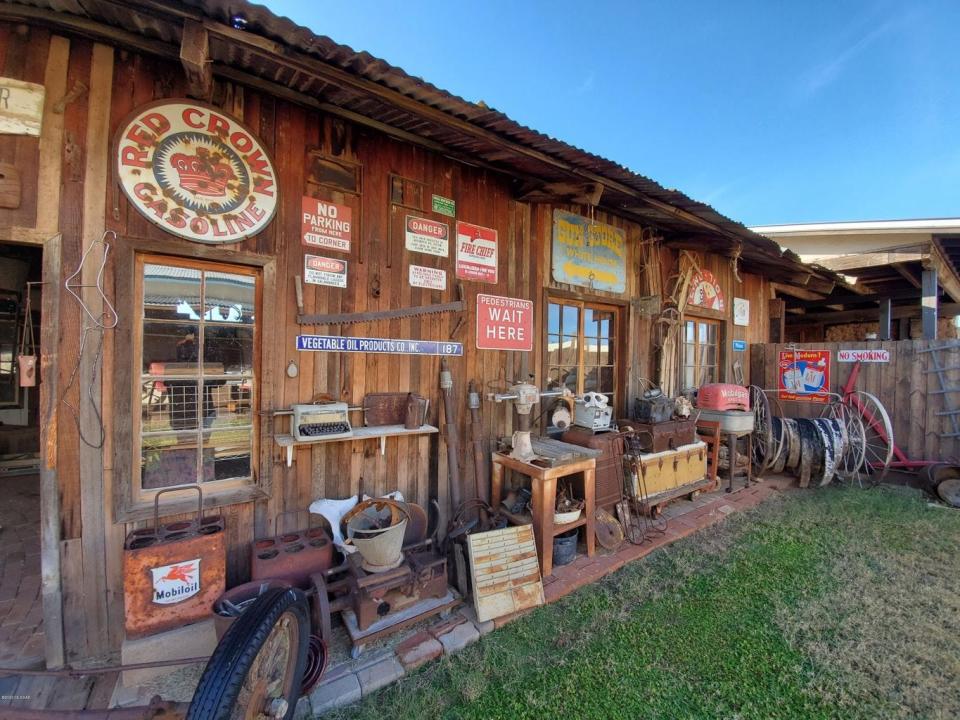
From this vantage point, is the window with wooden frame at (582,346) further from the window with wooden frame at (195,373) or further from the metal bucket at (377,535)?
the window with wooden frame at (195,373)

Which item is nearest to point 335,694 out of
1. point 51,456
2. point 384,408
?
point 384,408

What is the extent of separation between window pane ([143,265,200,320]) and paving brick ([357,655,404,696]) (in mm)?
2310

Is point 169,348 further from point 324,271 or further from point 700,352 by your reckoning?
point 700,352

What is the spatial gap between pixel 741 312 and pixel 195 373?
23.8 ft

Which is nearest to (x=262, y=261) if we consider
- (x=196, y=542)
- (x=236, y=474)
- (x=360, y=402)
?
(x=360, y=402)

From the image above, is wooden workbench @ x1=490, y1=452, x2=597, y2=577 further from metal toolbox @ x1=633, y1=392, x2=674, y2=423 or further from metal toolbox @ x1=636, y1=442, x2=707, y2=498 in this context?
metal toolbox @ x1=633, y1=392, x2=674, y2=423

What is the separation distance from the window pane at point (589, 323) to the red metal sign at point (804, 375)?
422 centimetres

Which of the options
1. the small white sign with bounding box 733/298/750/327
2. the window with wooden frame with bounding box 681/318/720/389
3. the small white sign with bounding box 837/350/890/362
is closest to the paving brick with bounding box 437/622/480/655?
the window with wooden frame with bounding box 681/318/720/389

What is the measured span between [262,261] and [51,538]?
1867 millimetres

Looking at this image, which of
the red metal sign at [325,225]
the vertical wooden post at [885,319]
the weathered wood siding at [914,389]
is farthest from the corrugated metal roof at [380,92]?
the vertical wooden post at [885,319]

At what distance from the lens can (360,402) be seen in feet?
9.42

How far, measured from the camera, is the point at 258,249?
2.49 metres

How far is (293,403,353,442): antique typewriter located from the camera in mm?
2461

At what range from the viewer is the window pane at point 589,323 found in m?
4.34
